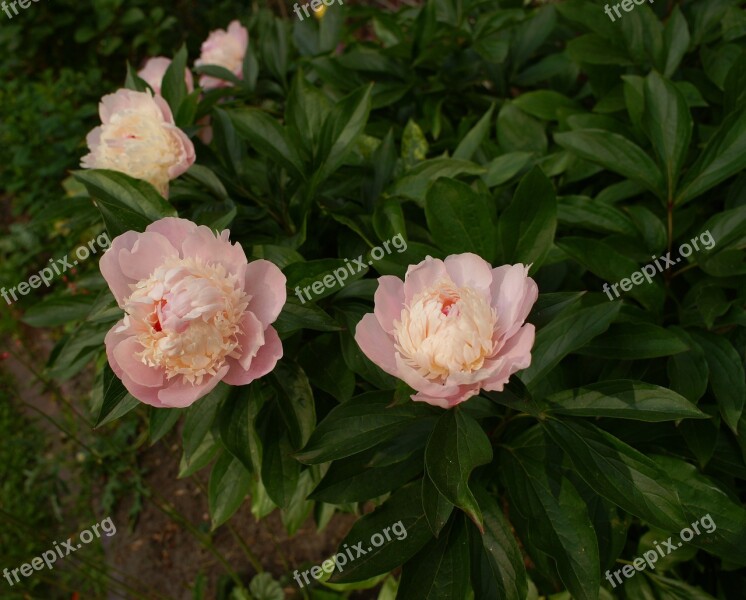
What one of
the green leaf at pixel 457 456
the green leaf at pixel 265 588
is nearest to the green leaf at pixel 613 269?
the green leaf at pixel 457 456

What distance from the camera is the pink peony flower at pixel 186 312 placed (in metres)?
1.01

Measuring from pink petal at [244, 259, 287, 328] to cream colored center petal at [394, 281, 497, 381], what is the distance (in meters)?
0.20

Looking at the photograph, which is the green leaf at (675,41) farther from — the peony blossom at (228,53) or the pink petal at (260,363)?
the pink petal at (260,363)

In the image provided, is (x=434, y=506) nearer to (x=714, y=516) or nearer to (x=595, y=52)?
(x=714, y=516)

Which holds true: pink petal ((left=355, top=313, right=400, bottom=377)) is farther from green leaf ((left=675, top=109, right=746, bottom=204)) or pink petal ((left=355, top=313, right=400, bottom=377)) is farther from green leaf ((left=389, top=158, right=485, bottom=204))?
green leaf ((left=675, top=109, right=746, bottom=204))

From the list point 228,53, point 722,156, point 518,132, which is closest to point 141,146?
point 228,53

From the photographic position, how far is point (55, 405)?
11.1 feet

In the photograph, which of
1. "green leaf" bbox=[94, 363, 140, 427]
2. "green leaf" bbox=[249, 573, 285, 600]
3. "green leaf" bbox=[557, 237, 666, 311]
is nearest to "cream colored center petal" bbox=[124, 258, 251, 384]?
"green leaf" bbox=[94, 363, 140, 427]

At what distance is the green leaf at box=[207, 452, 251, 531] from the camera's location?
1.48 m

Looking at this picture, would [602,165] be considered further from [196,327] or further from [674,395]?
[196,327]

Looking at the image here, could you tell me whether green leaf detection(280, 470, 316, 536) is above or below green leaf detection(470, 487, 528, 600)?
below

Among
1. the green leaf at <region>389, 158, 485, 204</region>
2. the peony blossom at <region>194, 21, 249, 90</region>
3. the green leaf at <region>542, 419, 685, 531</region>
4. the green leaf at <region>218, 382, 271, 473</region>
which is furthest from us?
the peony blossom at <region>194, 21, 249, 90</region>

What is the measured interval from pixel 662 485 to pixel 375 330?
0.51 metres

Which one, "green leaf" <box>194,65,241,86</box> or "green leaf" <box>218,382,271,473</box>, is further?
"green leaf" <box>194,65,241,86</box>
